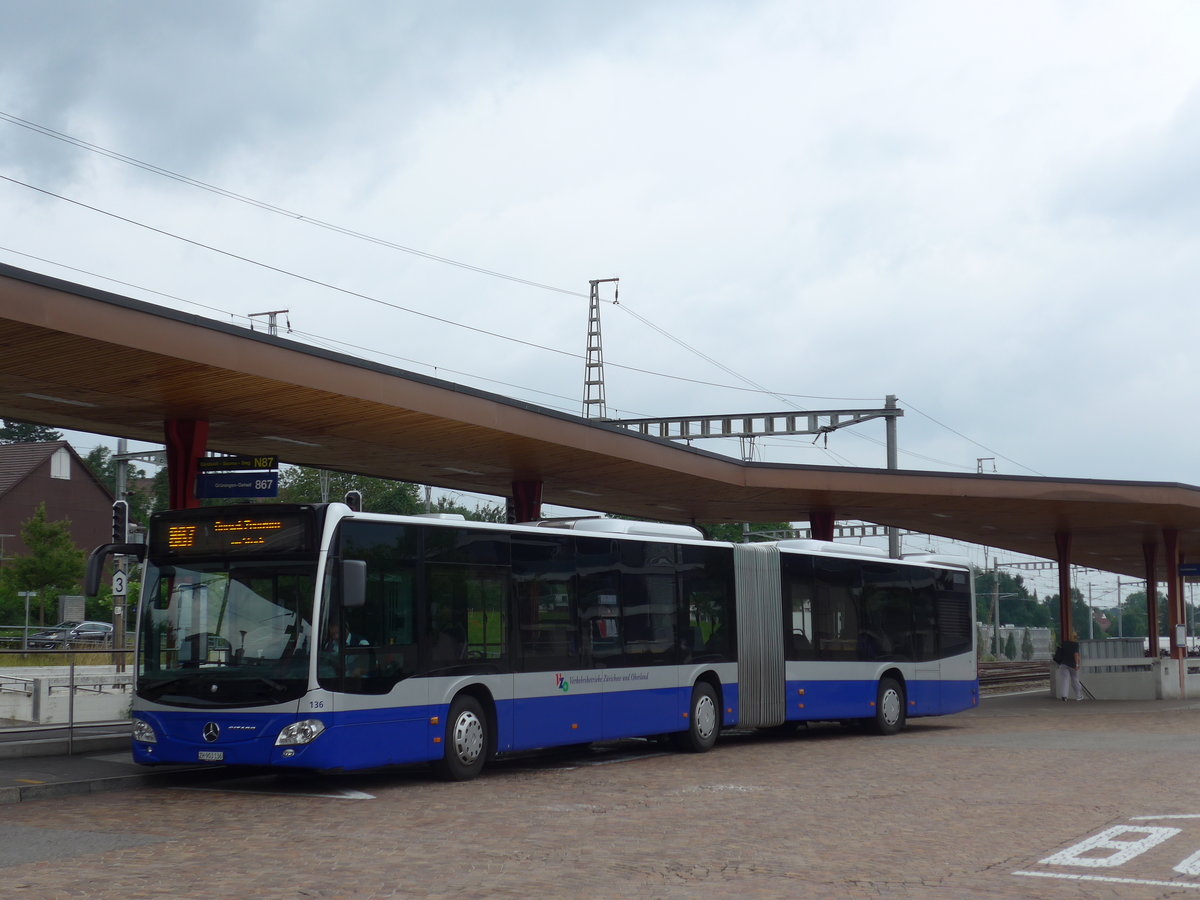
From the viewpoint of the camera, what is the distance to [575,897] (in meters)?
8.05

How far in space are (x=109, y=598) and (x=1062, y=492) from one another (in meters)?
44.9

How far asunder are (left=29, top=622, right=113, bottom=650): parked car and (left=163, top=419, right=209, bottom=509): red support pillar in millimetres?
26063

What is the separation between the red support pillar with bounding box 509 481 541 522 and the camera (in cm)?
2662

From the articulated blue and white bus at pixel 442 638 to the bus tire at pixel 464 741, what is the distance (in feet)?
0.07

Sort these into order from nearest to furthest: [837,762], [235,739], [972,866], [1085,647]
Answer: [972,866], [235,739], [837,762], [1085,647]

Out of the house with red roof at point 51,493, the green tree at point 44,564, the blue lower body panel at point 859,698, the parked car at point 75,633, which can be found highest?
the house with red roof at point 51,493

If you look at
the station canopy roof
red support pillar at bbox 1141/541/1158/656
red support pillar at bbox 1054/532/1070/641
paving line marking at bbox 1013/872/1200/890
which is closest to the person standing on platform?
the station canopy roof

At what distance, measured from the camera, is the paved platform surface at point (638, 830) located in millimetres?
8508

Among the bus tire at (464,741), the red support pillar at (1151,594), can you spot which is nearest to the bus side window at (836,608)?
the bus tire at (464,741)

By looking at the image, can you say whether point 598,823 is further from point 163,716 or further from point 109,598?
point 109,598

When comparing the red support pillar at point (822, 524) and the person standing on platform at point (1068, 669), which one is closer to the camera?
the red support pillar at point (822, 524)

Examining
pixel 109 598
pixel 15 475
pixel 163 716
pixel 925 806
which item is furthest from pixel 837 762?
pixel 15 475

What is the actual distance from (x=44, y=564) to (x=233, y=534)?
4205 centimetres

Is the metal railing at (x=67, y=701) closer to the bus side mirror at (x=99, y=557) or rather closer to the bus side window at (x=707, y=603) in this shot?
the bus side mirror at (x=99, y=557)
